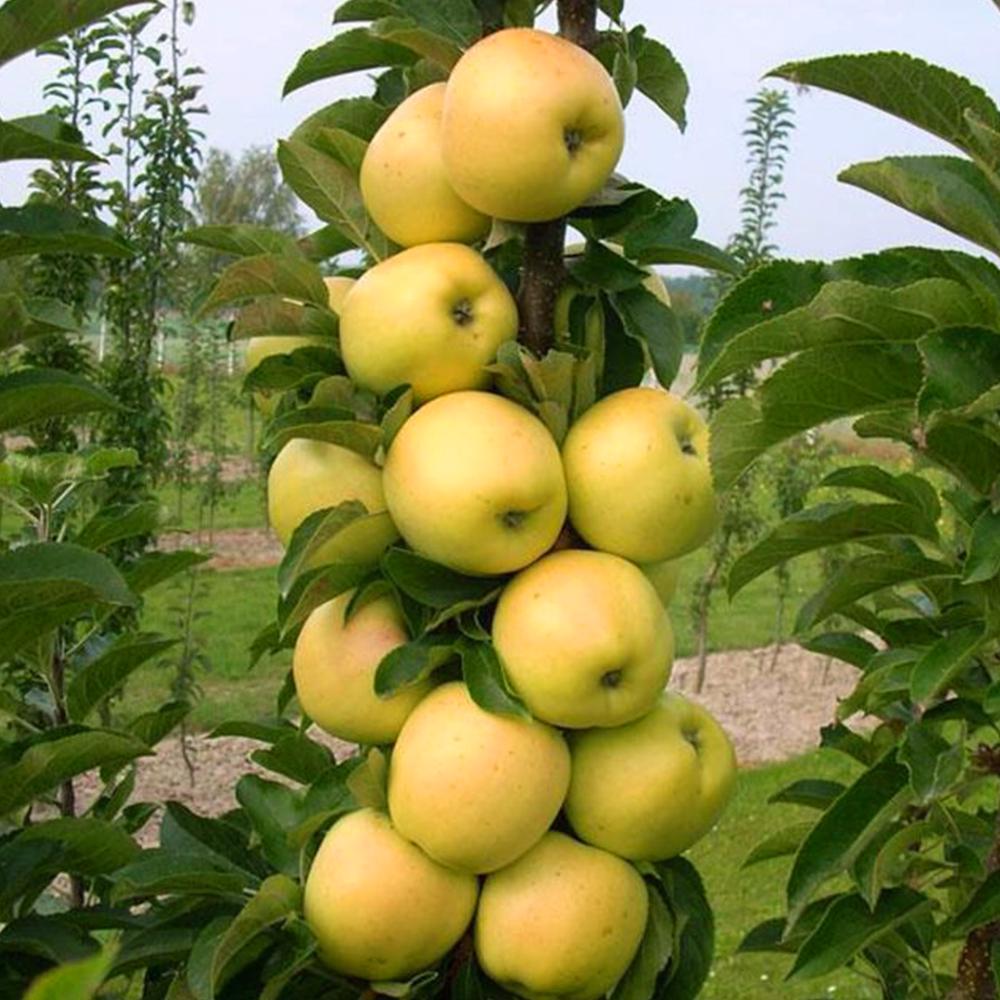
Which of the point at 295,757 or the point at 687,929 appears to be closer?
the point at 687,929

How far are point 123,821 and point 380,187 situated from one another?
1.05m

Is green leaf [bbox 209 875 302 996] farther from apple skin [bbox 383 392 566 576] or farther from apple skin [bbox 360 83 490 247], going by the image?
apple skin [bbox 360 83 490 247]

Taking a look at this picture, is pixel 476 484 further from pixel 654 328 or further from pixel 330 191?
pixel 330 191

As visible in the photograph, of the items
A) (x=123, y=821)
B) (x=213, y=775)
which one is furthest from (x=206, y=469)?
(x=123, y=821)

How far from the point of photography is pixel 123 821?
209 cm

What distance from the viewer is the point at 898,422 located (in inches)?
59.4

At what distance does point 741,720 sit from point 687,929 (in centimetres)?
716

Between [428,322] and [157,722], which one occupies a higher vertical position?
[428,322]

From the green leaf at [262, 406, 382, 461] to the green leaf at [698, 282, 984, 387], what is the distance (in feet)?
1.08

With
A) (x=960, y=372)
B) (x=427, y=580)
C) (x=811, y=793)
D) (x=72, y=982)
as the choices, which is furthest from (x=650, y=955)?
(x=72, y=982)

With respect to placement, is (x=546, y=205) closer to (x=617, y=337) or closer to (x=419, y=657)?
(x=617, y=337)

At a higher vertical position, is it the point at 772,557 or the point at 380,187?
the point at 380,187

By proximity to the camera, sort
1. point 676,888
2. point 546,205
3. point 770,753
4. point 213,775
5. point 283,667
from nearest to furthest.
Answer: point 546,205 → point 676,888 → point 213,775 → point 770,753 → point 283,667

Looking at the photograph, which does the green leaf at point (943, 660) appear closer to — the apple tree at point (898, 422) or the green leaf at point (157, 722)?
the apple tree at point (898, 422)
